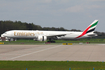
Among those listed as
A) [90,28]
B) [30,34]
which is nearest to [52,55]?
[30,34]

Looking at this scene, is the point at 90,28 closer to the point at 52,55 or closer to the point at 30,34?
the point at 30,34

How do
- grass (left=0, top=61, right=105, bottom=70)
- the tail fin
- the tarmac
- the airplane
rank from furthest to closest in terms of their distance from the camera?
the tail fin < the airplane < the tarmac < grass (left=0, top=61, right=105, bottom=70)

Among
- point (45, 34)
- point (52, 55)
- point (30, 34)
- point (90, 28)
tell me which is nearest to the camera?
point (52, 55)

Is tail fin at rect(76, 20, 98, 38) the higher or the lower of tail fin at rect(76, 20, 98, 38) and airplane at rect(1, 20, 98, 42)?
the higher

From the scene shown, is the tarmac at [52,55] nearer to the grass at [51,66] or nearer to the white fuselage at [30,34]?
the grass at [51,66]

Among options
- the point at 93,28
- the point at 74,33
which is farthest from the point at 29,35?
the point at 93,28

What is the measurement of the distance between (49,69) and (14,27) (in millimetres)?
81016

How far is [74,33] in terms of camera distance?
67562 millimetres

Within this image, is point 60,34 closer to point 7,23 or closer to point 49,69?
point 7,23

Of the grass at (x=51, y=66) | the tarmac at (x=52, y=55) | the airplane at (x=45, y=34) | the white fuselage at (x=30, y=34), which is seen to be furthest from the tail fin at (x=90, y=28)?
the grass at (x=51, y=66)

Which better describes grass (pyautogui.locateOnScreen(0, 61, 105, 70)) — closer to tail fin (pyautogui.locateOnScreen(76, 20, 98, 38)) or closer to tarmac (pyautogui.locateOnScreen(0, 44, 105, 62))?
tarmac (pyautogui.locateOnScreen(0, 44, 105, 62))

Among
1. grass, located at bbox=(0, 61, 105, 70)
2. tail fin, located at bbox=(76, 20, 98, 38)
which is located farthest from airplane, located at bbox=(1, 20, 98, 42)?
grass, located at bbox=(0, 61, 105, 70)

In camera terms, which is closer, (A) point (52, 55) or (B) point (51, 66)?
(B) point (51, 66)

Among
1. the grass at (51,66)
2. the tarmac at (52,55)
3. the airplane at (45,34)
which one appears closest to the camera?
the grass at (51,66)
